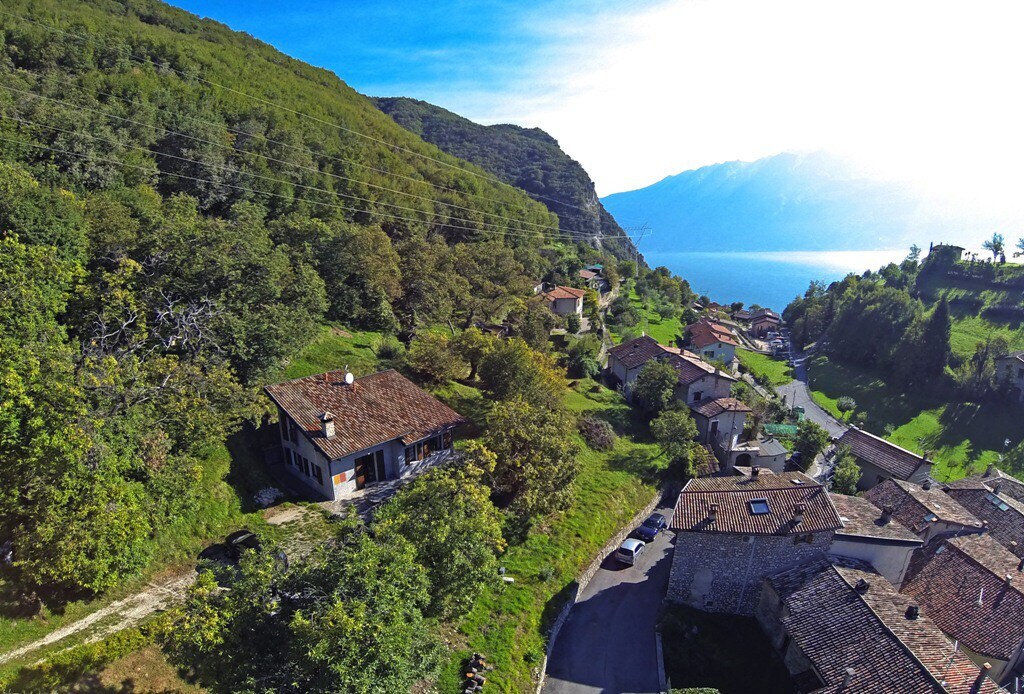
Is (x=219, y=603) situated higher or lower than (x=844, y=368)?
higher

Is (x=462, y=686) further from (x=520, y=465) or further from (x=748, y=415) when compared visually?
(x=748, y=415)

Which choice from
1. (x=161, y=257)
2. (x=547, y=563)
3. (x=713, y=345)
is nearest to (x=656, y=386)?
(x=547, y=563)

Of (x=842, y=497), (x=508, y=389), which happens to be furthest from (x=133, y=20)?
(x=842, y=497)

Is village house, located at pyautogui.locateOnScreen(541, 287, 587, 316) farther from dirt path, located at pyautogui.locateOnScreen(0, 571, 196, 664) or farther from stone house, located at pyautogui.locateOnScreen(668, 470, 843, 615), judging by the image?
dirt path, located at pyautogui.locateOnScreen(0, 571, 196, 664)

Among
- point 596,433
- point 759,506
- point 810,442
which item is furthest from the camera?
point 810,442

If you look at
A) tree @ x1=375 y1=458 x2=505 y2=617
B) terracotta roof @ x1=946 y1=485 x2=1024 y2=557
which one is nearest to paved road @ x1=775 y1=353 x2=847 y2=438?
terracotta roof @ x1=946 y1=485 x2=1024 y2=557

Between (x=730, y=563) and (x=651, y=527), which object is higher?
(x=730, y=563)

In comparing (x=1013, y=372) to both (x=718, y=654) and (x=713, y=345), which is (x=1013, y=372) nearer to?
(x=713, y=345)
